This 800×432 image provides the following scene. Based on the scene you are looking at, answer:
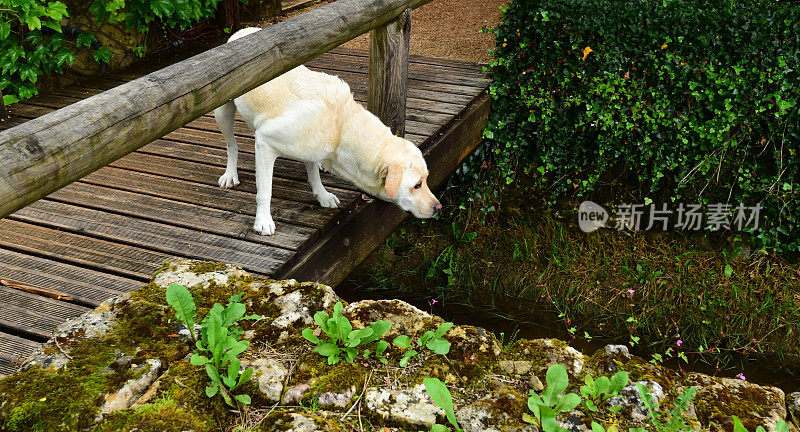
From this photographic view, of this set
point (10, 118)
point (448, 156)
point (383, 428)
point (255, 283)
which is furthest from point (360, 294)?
point (383, 428)

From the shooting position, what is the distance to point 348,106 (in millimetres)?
3525

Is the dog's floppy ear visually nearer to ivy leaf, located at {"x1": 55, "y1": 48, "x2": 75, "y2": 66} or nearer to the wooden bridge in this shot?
the wooden bridge

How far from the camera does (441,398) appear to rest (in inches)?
59.7

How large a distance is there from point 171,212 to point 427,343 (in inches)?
95.5

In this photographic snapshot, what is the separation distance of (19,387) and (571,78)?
16.1 ft

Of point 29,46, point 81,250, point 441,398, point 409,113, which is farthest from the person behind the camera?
point 29,46

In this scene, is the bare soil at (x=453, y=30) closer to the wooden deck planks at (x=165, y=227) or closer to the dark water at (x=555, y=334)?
the wooden deck planks at (x=165, y=227)

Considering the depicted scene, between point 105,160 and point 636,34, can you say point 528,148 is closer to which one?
point 636,34

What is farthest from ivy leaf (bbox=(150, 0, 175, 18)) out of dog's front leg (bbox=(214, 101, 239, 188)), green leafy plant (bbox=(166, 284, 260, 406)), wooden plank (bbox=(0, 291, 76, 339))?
green leafy plant (bbox=(166, 284, 260, 406))

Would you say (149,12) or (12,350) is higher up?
(149,12)

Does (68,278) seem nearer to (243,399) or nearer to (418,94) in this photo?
(243,399)

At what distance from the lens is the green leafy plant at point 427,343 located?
1.72 meters

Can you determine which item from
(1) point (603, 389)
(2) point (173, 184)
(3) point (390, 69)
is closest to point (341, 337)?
(1) point (603, 389)

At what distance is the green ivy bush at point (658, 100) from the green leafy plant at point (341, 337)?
4.18 m
